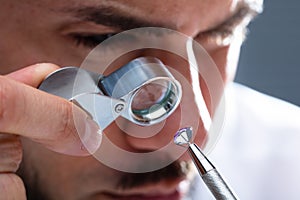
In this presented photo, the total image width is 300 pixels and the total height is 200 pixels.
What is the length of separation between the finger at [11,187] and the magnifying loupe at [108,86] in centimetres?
9

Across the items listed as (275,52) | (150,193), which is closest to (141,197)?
(150,193)

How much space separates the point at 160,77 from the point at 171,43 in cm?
17

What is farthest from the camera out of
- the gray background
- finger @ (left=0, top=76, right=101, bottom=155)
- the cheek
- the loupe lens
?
the gray background

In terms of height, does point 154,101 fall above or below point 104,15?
below

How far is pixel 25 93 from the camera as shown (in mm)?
566

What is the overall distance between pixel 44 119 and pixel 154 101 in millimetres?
164

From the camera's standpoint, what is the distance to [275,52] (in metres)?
1.36

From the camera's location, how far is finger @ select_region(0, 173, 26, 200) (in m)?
0.60

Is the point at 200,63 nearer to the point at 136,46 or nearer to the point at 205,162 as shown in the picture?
the point at 136,46

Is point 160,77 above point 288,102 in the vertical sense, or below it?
below

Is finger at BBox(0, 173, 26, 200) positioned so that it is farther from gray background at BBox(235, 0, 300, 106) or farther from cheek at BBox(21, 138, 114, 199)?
gray background at BBox(235, 0, 300, 106)

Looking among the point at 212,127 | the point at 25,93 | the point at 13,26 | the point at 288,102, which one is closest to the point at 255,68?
the point at 288,102

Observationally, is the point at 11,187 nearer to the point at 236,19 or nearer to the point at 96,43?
the point at 96,43

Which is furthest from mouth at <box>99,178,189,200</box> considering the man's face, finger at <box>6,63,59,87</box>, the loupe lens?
finger at <box>6,63,59,87</box>
